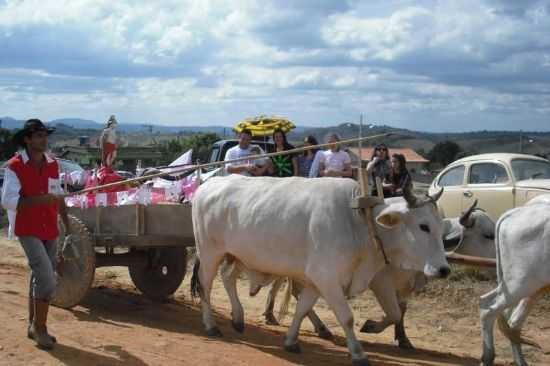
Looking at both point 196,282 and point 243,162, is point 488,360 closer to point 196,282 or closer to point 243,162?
point 196,282

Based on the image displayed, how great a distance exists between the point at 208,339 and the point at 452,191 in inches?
241

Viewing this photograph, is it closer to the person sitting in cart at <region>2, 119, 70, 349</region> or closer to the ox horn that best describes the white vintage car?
the ox horn

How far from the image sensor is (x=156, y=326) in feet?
28.6

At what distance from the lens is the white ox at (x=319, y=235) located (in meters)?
7.06

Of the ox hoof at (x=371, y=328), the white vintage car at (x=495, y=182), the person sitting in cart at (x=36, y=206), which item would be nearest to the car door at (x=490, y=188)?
the white vintage car at (x=495, y=182)

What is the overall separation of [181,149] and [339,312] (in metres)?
38.1

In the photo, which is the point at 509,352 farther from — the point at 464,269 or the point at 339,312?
the point at 464,269

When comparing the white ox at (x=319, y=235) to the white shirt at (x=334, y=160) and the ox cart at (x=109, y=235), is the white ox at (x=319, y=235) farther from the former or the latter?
the white shirt at (x=334, y=160)

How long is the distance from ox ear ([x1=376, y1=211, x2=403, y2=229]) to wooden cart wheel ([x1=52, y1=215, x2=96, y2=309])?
3707 millimetres

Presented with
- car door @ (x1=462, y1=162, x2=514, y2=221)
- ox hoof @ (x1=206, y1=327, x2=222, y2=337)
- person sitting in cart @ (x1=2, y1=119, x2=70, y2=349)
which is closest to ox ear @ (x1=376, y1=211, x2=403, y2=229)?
ox hoof @ (x1=206, y1=327, x2=222, y2=337)

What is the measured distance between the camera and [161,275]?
34.2ft

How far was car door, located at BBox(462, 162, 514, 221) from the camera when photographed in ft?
38.1

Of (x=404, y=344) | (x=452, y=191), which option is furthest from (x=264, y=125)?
(x=404, y=344)

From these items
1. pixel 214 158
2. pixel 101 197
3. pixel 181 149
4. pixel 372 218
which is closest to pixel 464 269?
pixel 372 218
